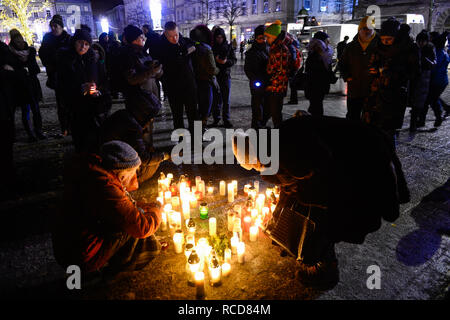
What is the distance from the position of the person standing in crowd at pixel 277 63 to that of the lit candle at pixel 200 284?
452 centimetres

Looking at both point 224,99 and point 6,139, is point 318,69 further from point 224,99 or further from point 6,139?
point 6,139

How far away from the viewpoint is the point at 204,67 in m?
6.68

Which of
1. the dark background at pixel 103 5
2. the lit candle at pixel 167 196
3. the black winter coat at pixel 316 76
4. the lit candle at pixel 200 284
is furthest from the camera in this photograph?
the dark background at pixel 103 5

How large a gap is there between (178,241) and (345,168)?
1.79 meters

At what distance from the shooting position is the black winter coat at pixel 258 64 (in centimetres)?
643

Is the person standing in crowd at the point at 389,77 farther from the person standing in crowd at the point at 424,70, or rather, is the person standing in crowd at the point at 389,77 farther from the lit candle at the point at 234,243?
the lit candle at the point at 234,243

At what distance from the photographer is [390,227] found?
3.58 meters

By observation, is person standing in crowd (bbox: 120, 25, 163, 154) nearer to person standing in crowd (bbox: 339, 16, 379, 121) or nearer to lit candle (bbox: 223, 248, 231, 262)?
lit candle (bbox: 223, 248, 231, 262)

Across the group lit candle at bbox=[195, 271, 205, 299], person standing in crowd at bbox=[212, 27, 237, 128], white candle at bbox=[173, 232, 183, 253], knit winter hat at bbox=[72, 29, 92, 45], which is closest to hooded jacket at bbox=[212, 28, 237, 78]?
person standing in crowd at bbox=[212, 27, 237, 128]

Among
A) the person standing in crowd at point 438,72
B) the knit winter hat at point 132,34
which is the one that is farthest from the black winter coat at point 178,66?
the person standing in crowd at point 438,72

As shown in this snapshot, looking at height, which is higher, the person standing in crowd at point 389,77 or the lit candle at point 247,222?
the person standing in crowd at point 389,77

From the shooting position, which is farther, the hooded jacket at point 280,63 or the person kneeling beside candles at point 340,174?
the hooded jacket at point 280,63

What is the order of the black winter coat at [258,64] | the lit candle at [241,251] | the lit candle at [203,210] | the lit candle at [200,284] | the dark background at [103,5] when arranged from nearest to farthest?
the lit candle at [200,284]
the lit candle at [241,251]
the lit candle at [203,210]
the black winter coat at [258,64]
the dark background at [103,5]
